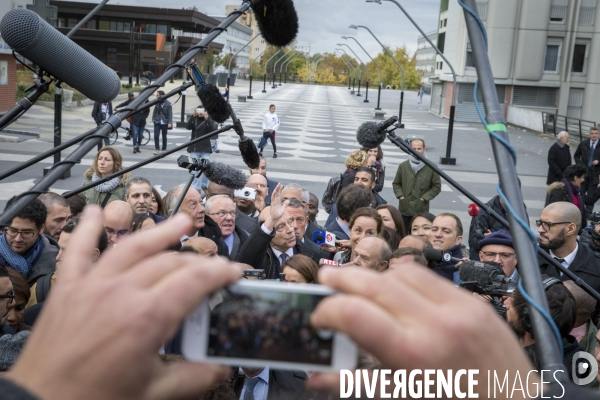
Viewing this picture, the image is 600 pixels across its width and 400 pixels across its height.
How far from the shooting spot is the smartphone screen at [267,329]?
1.00 m

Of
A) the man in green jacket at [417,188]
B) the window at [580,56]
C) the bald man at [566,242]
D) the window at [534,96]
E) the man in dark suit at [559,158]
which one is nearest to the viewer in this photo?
the bald man at [566,242]

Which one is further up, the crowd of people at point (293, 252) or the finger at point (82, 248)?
the finger at point (82, 248)

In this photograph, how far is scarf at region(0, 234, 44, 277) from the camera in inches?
205

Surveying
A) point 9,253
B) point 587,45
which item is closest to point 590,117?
point 587,45

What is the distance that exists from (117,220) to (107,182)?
8.44ft

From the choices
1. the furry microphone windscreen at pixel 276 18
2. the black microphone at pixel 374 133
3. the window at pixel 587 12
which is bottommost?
the black microphone at pixel 374 133

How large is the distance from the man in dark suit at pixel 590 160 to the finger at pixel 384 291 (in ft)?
50.9

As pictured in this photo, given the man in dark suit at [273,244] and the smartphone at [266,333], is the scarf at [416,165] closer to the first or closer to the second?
the man in dark suit at [273,244]

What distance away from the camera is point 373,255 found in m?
5.19

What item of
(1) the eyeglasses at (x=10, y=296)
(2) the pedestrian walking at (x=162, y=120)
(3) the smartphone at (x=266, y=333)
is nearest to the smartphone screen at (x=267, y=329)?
(3) the smartphone at (x=266, y=333)

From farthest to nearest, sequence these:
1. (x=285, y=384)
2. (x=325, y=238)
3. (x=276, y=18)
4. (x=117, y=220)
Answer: (x=325, y=238)
(x=117, y=220)
(x=285, y=384)
(x=276, y=18)

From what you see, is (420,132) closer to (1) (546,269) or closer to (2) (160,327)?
(1) (546,269)

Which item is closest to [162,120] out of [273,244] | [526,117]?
[273,244]

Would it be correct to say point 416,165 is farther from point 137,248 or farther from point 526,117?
point 526,117
